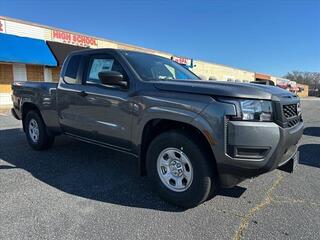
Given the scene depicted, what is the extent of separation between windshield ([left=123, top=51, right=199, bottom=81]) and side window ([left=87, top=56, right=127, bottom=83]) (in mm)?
200

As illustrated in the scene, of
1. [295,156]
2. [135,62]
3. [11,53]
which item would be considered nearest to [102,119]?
[135,62]

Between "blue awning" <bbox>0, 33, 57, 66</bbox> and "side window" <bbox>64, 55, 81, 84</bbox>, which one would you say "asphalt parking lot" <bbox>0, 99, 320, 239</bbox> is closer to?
"side window" <bbox>64, 55, 81, 84</bbox>

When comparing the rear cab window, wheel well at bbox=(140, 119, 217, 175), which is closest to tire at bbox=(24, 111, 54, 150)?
the rear cab window

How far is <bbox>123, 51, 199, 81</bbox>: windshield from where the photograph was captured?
4422mm

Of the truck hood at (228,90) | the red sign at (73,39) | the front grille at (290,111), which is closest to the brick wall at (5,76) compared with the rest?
the red sign at (73,39)

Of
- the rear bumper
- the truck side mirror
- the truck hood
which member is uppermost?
the truck side mirror

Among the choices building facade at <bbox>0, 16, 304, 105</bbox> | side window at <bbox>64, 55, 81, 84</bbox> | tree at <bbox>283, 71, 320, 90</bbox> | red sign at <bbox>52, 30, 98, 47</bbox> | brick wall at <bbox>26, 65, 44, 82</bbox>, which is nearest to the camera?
side window at <bbox>64, 55, 81, 84</bbox>

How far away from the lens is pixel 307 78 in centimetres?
13012

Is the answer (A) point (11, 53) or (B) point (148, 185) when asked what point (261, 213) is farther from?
(A) point (11, 53)

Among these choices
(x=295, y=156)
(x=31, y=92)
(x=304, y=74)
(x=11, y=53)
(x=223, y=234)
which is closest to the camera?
(x=223, y=234)

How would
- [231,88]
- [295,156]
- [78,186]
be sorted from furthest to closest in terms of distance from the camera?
[78,186] < [295,156] < [231,88]

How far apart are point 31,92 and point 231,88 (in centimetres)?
453

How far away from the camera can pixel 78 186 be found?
14.6ft

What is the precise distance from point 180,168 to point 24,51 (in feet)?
53.2
